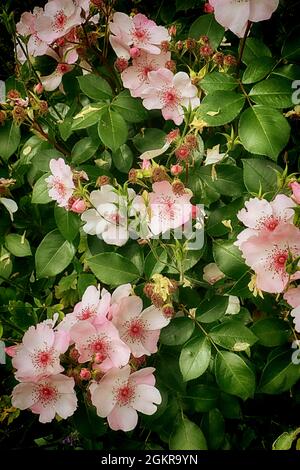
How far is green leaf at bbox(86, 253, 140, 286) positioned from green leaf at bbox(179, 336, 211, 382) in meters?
0.16

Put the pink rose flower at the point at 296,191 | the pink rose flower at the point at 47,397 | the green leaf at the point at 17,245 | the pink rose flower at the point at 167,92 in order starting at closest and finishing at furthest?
the pink rose flower at the point at 296,191, the pink rose flower at the point at 47,397, the pink rose flower at the point at 167,92, the green leaf at the point at 17,245

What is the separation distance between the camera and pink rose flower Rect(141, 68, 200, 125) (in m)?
1.03

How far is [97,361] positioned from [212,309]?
22 centimetres

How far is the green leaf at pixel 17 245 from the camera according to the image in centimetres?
114

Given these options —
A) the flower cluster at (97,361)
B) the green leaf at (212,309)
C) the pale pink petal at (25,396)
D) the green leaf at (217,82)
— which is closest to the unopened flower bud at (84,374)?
the flower cluster at (97,361)

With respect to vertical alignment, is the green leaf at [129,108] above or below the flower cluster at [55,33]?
below

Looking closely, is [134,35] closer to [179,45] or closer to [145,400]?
[179,45]

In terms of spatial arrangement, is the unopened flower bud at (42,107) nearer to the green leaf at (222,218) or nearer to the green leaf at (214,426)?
the green leaf at (222,218)

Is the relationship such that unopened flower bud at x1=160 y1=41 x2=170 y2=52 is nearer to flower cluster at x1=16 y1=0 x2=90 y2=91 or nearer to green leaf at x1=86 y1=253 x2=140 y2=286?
flower cluster at x1=16 y1=0 x2=90 y2=91

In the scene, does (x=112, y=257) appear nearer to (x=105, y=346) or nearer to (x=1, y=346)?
(x=105, y=346)

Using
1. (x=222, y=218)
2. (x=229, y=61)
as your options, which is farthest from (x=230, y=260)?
(x=229, y=61)

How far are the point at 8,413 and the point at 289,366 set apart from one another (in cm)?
60

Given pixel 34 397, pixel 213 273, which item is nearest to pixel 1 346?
pixel 34 397

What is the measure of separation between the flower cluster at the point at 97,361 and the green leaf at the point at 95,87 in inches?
14.9
